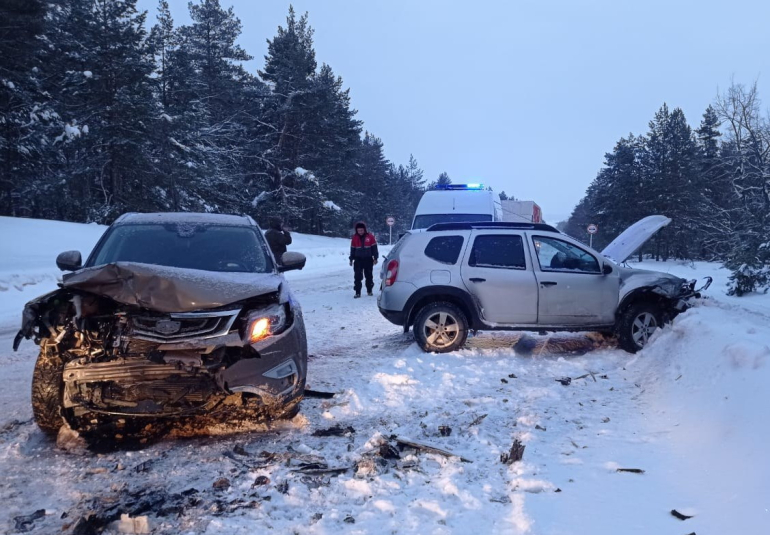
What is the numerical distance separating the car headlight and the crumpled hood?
198mm

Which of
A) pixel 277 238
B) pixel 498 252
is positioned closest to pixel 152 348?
pixel 498 252

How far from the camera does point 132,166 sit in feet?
87.6

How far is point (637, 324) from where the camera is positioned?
6914 millimetres

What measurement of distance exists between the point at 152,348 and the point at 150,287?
440mm

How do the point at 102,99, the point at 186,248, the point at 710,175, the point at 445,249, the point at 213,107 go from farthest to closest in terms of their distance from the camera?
1. the point at 710,175
2. the point at 213,107
3. the point at 102,99
4. the point at 445,249
5. the point at 186,248

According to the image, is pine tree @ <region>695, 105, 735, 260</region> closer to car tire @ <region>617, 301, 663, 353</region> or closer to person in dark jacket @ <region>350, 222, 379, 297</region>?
person in dark jacket @ <region>350, 222, 379, 297</region>

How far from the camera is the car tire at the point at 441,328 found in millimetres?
6980

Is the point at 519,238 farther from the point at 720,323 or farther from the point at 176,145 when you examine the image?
the point at 176,145

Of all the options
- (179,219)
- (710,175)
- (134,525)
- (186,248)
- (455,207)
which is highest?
(710,175)

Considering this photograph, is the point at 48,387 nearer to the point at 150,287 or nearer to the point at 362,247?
the point at 150,287

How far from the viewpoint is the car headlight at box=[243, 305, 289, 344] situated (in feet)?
12.5

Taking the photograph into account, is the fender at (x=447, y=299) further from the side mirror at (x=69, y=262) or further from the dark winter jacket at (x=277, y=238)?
the dark winter jacket at (x=277, y=238)

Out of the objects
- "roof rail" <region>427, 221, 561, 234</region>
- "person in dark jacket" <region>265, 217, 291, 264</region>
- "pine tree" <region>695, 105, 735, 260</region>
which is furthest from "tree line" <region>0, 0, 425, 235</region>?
"pine tree" <region>695, 105, 735, 260</region>

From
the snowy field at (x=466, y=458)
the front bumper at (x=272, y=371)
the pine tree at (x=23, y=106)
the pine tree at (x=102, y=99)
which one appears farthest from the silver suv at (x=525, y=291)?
the pine tree at (x=102, y=99)
